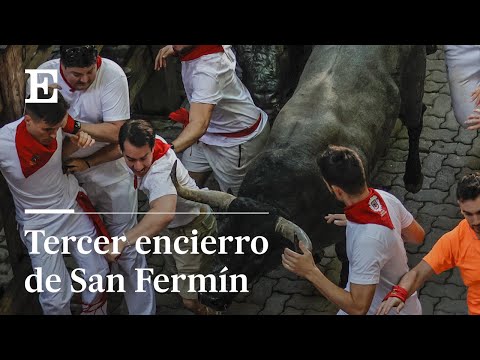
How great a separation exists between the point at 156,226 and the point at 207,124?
57cm

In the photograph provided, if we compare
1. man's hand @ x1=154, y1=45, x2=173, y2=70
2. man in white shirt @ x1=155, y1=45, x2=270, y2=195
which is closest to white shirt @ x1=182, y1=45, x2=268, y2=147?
man in white shirt @ x1=155, y1=45, x2=270, y2=195

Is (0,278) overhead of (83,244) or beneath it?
beneath

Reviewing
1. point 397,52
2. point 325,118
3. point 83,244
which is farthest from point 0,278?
point 397,52

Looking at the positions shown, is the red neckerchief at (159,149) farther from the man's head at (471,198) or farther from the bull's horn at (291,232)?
the man's head at (471,198)

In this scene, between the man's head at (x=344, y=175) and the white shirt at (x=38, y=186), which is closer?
the man's head at (x=344, y=175)

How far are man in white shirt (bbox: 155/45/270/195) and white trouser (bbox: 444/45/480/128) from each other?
89cm

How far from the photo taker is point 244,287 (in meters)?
4.93

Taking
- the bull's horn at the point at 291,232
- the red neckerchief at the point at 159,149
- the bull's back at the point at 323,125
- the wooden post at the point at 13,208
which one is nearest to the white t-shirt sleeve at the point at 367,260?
the bull's horn at the point at 291,232

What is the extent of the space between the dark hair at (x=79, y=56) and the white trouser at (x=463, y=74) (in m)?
1.68

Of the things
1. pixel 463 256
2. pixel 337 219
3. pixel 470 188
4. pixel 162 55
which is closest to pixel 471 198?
pixel 470 188

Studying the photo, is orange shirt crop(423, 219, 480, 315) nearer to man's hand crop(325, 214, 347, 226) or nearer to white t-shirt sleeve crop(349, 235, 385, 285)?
white t-shirt sleeve crop(349, 235, 385, 285)

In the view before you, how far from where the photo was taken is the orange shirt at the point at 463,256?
4492 mm

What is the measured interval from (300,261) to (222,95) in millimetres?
945
